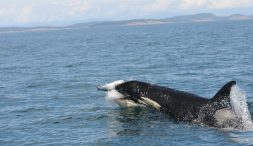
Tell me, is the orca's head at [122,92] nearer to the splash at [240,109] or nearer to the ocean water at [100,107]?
the ocean water at [100,107]

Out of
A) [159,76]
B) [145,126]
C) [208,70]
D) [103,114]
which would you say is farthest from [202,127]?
[208,70]

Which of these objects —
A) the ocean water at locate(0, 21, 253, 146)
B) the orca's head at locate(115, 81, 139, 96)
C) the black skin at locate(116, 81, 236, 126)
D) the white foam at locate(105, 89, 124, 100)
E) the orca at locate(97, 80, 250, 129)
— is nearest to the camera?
the ocean water at locate(0, 21, 253, 146)

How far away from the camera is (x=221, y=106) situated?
26266 millimetres

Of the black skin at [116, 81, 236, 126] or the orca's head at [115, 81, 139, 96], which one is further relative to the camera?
the orca's head at [115, 81, 139, 96]

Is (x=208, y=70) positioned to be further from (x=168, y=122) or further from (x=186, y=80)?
(x=168, y=122)

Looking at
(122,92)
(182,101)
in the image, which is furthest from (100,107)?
(182,101)

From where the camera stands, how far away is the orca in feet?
85.7

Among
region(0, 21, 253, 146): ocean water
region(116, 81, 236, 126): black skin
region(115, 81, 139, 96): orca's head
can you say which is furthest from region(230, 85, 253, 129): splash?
region(115, 81, 139, 96): orca's head

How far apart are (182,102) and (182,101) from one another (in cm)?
8

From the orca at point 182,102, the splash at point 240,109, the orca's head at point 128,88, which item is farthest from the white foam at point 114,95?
the splash at point 240,109

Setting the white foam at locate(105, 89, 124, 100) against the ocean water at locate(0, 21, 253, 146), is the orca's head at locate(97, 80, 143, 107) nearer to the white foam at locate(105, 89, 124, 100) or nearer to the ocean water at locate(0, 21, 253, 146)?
the white foam at locate(105, 89, 124, 100)

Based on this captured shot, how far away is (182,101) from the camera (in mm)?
28297

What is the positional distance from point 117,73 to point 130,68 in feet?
14.4

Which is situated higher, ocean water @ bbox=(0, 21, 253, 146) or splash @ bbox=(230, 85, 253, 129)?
splash @ bbox=(230, 85, 253, 129)
